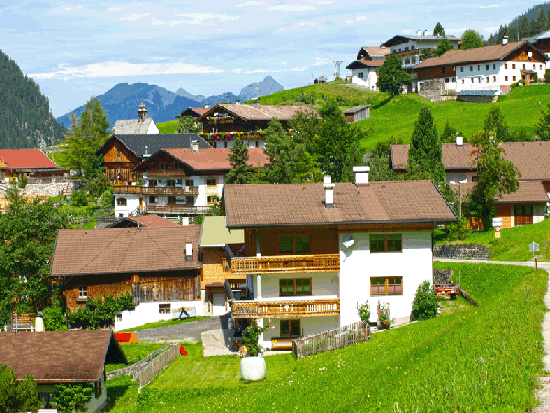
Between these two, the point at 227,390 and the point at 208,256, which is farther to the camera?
the point at 208,256

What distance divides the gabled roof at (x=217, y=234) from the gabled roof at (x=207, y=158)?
2171 centimetres

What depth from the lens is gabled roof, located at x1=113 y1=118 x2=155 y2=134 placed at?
4471 inches

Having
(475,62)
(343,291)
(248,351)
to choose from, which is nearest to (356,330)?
(343,291)

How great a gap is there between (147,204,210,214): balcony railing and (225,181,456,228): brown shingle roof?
3422cm

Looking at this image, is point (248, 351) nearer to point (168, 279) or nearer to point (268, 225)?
point (268, 225)

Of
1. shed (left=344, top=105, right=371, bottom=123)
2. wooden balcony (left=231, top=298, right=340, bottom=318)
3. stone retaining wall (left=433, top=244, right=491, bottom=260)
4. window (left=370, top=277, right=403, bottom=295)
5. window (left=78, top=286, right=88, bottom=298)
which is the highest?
shed (left=344, top=105, right=371, bottom=123)

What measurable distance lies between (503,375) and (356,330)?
519 inches

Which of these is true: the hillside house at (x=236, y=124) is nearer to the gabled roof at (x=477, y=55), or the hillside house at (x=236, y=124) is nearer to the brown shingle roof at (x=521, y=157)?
the gabled roof at (x=477, y=55)

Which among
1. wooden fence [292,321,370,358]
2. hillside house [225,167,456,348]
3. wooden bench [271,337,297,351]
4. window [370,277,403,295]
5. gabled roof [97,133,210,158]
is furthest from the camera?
gabled roof [97,133,210,158]

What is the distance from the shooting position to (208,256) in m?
44.7

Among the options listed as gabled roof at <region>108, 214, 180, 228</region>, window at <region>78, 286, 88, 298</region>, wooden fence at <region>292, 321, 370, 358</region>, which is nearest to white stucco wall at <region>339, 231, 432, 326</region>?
wooden fence at <region>292, 321, 370, 358</region>

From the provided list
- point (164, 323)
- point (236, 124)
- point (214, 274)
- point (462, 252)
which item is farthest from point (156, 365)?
point (236, 124)

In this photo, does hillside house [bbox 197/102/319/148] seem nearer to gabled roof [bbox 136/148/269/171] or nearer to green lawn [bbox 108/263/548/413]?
gabled roof [bbox 136/148/269/171]

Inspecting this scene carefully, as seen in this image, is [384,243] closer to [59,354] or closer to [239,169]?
[59,354]
